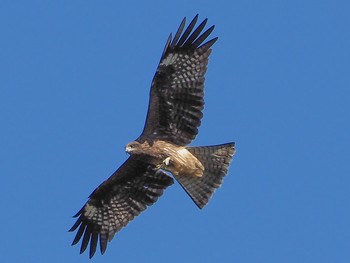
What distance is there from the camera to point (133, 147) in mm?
17062

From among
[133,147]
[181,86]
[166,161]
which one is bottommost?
[166,161]

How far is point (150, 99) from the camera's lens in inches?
675

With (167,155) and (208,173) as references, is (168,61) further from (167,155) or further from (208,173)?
(208,173)

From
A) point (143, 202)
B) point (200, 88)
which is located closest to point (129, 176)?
point (143, 202)

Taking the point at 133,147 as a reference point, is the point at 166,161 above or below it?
below

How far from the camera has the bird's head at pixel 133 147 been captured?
55.9ft

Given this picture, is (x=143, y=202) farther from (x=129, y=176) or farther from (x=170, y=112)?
(x=170, y=112)

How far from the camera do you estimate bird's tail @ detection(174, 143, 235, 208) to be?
17.1m

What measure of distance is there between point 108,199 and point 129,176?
593 mm

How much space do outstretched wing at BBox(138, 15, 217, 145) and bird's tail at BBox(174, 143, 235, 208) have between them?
1.09 ft

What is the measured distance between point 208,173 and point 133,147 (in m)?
1.23

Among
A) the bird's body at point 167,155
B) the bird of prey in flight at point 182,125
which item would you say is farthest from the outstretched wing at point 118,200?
the bird's body at point 167,155

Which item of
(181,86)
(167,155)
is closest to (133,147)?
(167,155)

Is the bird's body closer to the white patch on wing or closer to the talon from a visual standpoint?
the talon
